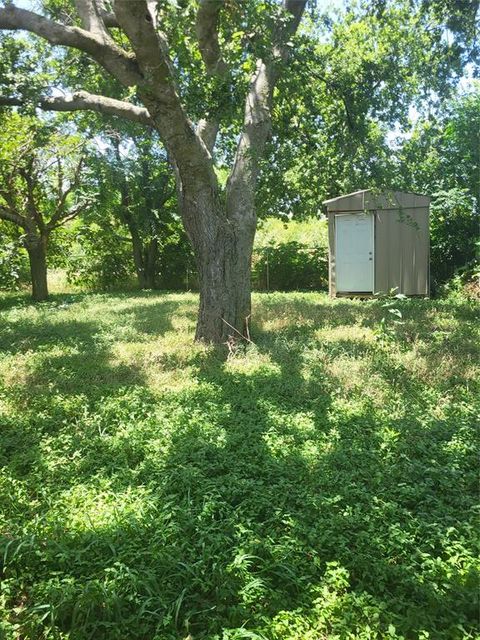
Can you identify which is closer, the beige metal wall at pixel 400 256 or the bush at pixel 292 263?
the beige metal wall at pixel 400 256

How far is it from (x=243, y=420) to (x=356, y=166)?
4625mm

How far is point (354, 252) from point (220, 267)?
680 cm

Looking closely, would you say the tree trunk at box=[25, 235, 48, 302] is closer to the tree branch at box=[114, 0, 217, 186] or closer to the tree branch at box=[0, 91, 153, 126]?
the tree branch at box=[0, 91, 153, 126]

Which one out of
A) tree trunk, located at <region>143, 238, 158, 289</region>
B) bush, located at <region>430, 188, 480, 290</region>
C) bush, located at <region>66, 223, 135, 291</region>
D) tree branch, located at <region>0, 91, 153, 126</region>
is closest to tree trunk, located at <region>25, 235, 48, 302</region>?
bush, located at <region>66, 223, 135, 291</region>

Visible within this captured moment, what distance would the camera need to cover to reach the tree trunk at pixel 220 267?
6707mm

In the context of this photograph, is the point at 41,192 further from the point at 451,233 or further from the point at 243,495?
the point at 243,495

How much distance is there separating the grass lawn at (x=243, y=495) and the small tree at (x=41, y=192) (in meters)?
8.01

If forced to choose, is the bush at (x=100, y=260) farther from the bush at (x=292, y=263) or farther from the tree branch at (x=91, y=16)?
the tree branch at (x=91, y=16)

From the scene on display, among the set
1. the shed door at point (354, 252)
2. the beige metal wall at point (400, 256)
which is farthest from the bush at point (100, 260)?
the beige metal wall at point (400, 256)

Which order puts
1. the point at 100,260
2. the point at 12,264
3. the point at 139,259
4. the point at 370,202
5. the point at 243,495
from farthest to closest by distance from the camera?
the point at 100,260
the point at 139,259
the point at 370,202
the point at 12,264
the point at 243,495

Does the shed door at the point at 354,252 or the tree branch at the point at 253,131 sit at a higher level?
the tree branch at the point at 253,131

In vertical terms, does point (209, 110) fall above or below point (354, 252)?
above

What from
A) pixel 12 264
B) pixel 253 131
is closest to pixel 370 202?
pixel 253 131

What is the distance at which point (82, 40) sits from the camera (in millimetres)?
5781
